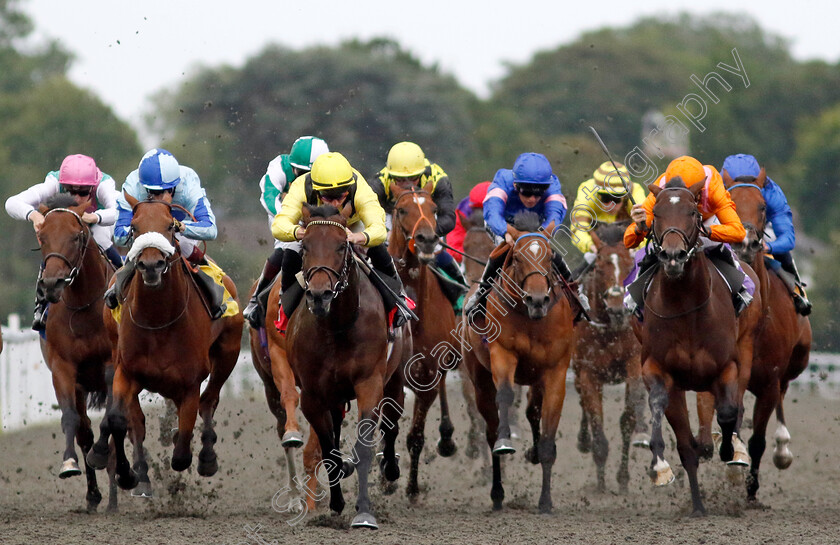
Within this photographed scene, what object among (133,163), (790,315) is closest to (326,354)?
(790,315)

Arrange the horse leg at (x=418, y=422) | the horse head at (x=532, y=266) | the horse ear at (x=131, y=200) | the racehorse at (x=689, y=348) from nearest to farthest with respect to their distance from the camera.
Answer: the horse ear at (x=131, y=200) → the racehorse at (x=689, y=348) → the horse head at (x=532, y=266) → the horse leg at (x=418, y=422)

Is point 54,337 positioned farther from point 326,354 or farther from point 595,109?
point 595,109

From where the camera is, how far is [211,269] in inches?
382

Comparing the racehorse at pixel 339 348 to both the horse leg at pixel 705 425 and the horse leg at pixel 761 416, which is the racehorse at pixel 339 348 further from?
the horse leg at pixel 761 416

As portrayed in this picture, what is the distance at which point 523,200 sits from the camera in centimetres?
984

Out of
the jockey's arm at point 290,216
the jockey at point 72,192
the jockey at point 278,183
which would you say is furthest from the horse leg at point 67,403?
the jockey's arm at point 290,216

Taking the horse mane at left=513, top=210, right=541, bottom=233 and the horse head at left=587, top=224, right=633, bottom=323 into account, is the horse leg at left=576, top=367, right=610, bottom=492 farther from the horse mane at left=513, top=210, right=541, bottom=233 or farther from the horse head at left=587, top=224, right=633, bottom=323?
the horse mane at left=513, top=210, right=541, bottom=233

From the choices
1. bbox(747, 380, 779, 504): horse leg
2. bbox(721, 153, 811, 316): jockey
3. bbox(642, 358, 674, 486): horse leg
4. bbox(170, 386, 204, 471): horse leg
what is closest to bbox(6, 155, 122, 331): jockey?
bbox(170, 386, 204, 471): horse leg

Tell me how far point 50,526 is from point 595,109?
158ft

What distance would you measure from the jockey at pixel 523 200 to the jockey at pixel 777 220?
1457mm

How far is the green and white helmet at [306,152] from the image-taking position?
31.9ft

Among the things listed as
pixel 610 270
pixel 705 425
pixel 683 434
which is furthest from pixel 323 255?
pixel 610 270

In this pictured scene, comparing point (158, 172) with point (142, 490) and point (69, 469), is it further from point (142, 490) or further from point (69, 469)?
point (142, 490)

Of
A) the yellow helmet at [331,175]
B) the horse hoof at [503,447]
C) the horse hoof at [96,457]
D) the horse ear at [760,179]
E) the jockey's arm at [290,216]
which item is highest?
the horse ear at [760,179]
